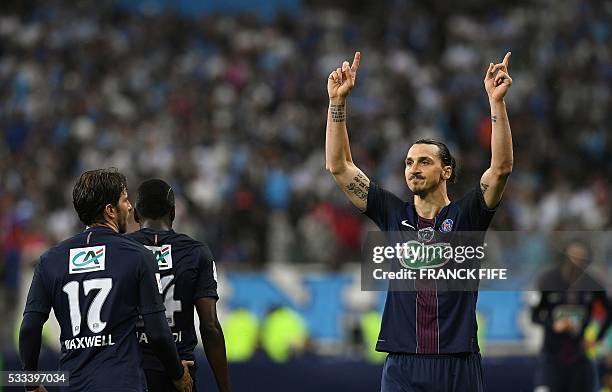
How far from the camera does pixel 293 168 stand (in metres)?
17.6

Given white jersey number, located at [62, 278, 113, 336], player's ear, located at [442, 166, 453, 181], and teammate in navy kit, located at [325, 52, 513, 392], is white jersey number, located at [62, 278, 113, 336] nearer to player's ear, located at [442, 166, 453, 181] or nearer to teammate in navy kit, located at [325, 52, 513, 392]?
teammate in navy kit, located at [325, 52, 513, 392]

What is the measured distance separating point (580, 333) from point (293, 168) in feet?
27.6

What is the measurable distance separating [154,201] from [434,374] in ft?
6.09

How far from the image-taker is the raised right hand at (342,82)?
6605 millimetres

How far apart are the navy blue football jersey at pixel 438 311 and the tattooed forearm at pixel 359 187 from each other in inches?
14.2

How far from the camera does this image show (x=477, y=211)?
20.9 feet

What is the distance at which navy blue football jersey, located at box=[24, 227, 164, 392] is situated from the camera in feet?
18.2

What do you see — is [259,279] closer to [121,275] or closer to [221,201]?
[221,201]

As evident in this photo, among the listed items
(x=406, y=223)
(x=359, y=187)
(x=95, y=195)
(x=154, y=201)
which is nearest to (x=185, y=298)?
(x=154, y=201)

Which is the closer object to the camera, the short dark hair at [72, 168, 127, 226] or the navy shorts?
the short dark hair at [72, 168, 127, 226]

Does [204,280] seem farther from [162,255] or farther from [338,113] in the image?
[338,113]

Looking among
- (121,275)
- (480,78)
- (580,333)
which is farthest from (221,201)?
(121,275)

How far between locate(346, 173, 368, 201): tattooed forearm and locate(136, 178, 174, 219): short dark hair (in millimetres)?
1041

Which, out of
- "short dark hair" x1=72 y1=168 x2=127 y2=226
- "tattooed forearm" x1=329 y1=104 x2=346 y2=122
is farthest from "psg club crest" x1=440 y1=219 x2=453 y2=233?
"short dark hair" x1=72 y1=168 x2=127 y2=226
